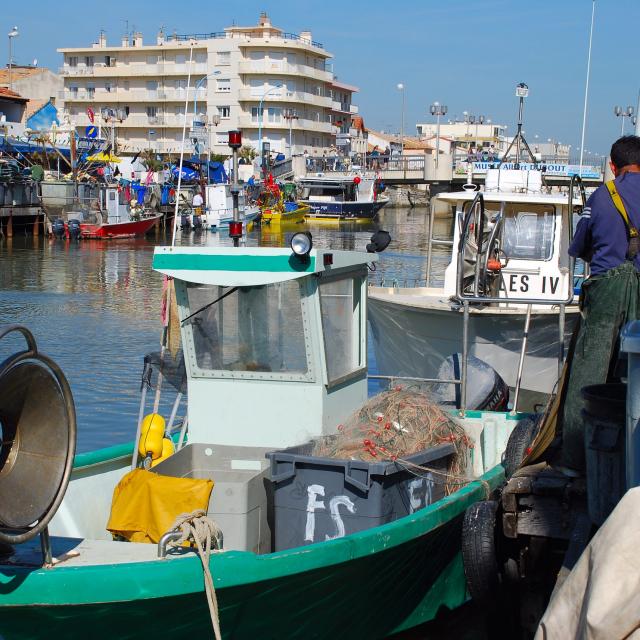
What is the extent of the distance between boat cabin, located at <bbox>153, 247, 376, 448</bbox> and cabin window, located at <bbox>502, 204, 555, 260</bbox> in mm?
7934

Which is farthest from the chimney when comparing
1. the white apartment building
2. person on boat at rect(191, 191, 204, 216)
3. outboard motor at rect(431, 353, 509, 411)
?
outboard motor at rect(431, 353, 509, 411)

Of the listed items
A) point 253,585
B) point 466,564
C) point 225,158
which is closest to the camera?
point 253,585

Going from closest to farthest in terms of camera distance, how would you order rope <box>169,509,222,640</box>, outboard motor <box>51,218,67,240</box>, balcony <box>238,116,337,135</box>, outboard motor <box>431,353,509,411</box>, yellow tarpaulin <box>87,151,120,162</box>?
rope <box>169,509,222,640</box>
outboard motor <box>431,353,509,411</box>
outboard motor <box>51,218,67,240</box>
yellow tarpaulin <box>87,151,120,162</box>
balcony <box>238,116,337,135</box>

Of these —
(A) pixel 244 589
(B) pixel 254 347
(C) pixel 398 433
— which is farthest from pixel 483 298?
(A) pixel 244 589

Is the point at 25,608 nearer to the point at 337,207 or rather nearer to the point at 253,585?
the point at 253,585

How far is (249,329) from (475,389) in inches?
137

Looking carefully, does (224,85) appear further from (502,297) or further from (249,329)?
(249,329)

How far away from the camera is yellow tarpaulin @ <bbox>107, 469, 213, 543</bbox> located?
622 centimetres

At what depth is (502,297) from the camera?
14.8 metres

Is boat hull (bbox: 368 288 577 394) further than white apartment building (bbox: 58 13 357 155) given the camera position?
No

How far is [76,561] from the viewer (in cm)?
534

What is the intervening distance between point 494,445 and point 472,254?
243 inches

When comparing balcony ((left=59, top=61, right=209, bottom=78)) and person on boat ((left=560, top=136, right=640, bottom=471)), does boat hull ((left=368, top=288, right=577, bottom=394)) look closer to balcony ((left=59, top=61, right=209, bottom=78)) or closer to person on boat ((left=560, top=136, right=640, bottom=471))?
person on boat ((left=560, top=136, right=640, bottom=471))

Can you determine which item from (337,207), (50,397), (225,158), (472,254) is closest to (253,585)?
(50,397)
